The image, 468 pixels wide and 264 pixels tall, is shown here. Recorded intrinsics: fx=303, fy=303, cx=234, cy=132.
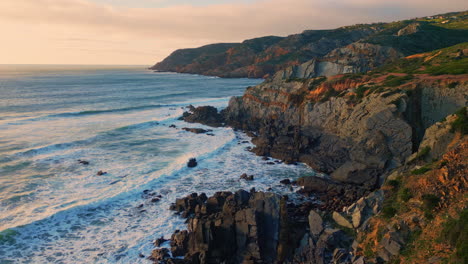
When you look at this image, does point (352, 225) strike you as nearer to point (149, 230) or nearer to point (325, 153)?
point (149, 230)

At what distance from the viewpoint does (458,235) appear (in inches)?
605

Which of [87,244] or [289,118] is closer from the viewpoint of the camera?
[87,244]

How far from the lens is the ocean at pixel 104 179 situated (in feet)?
75.7

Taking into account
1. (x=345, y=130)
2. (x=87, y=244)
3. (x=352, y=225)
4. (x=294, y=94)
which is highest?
(x=294, y=94)

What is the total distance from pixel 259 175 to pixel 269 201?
13208 millimetres

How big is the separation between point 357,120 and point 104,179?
103 feet

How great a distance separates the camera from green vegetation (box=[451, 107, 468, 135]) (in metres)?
24.0

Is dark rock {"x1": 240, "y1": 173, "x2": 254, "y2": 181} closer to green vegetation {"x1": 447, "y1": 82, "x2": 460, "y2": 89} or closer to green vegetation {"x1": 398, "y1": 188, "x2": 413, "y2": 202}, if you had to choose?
green vegetation {"x1": 398, "y1": 188, "x2": 413, "y2": 202}

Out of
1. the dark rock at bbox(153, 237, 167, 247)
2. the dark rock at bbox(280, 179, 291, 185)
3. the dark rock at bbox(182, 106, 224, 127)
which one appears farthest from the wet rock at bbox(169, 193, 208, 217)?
the dark rock at bbox(182, 106, 224, 127)

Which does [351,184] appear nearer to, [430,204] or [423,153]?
[423,153]

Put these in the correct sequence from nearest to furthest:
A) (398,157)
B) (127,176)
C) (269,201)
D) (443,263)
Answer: (443,263), (269,201), (398,157), (127,176)

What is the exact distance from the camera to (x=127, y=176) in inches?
1390

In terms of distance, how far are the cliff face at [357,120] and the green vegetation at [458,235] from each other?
14148mm

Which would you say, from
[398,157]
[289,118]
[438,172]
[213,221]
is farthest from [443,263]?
[289,118]
